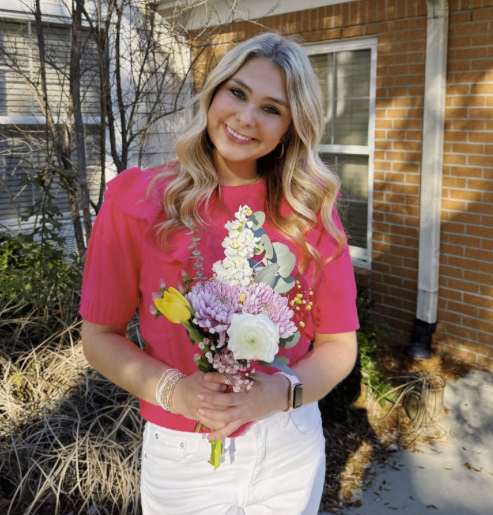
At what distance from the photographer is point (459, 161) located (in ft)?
15.7

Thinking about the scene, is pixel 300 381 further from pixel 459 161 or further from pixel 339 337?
pixel 459 161

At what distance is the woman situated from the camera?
75.1 inches

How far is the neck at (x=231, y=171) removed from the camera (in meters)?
2.16

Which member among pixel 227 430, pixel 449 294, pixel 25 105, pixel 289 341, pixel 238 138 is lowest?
pixel 449 294

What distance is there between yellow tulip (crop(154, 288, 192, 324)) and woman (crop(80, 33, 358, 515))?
278mm

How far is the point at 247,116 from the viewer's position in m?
1.99

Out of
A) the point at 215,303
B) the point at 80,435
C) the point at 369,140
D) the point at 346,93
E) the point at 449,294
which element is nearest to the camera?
the point at 215,303

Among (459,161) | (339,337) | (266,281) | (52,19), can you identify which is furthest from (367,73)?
(266,281)

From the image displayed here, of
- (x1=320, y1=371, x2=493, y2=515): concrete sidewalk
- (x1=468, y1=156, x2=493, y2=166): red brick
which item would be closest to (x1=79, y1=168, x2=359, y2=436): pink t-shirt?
(x1=320, y1=371, x2=493, y2=515): concrete sidewalk

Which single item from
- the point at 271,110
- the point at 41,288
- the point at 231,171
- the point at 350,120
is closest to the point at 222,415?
the point at 231,171

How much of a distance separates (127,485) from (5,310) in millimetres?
1707

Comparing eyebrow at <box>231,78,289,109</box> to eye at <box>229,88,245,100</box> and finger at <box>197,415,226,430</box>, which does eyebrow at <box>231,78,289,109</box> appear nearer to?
eye at <box>229,88,245,100</box>

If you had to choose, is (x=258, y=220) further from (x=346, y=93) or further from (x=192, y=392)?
(x=346, y=93)

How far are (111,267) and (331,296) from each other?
745 mm
